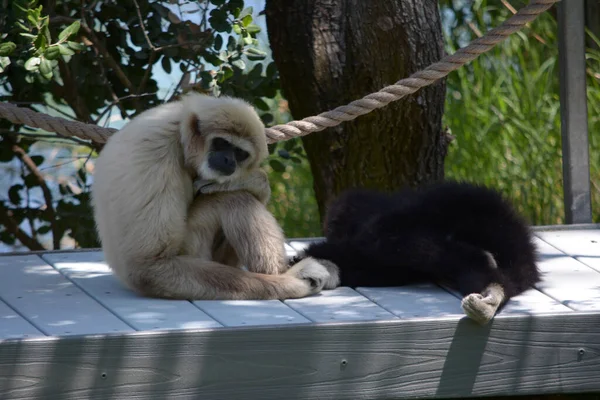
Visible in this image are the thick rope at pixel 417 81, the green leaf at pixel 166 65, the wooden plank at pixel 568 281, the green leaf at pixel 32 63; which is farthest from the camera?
the green leaf at pixel 166 65

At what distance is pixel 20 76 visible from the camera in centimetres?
552

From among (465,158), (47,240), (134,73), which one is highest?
(134,73)

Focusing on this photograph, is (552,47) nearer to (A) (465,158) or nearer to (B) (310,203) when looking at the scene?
(A) (465,158)

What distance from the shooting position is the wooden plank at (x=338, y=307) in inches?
134

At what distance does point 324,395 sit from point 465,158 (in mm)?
4563

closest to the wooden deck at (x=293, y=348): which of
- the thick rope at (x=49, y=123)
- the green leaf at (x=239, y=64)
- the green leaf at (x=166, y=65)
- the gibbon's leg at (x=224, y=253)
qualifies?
the gibbon's leg at (x=224, y=253)

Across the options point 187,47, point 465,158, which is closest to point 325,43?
point 187,47

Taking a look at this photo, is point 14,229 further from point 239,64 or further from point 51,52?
point 239,64

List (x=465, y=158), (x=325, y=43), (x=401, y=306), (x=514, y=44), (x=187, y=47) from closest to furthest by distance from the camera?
(x=401, y=306) → (x=325, y=43) → (x=187, y=47) → (x=465, y=158) → (x=514, y=44)

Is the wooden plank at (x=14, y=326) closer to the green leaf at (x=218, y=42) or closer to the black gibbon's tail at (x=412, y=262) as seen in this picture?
the black gibbon's tail at (x=412, y=262)

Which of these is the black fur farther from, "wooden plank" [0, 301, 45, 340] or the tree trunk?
"wooden plank" [0, 301, 45, 340]

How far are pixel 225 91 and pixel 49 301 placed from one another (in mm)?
2602

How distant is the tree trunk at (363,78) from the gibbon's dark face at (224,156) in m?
1.65

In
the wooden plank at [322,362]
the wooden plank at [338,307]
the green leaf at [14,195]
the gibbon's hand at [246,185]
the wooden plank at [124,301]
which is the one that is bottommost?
the wooden plank at [322,362]
